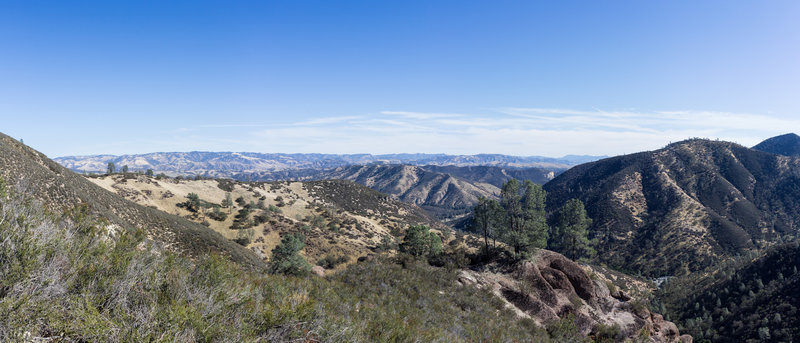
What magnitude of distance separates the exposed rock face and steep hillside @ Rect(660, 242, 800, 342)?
129 ft

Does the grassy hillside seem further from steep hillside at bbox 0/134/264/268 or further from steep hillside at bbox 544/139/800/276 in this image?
steep hillside at bbox 544/139/800/276

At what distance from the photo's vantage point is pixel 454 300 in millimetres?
21000

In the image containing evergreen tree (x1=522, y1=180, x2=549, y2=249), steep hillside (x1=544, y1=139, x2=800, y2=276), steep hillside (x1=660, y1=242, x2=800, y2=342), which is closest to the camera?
evergreen tree (x1=522, y1=180, x2=549, y2=249)

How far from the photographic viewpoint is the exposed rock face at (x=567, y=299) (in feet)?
80.6

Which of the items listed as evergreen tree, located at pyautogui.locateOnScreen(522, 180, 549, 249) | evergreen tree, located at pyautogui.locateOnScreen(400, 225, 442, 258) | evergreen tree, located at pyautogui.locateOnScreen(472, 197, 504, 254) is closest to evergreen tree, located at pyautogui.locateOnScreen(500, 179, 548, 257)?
evergreen tree, located at pyautogui.locateOnScreen(522, 180, 549, 249)

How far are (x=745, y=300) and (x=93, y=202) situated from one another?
10209 centimetres

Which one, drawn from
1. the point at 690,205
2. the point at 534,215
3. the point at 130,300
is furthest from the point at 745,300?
the point at 130,300

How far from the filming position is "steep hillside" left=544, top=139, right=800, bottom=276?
101 meters

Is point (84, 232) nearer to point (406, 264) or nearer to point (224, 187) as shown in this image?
point (406, 264)

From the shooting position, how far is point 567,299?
87.7ft

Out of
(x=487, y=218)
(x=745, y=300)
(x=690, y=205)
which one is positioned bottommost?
(x=745, y=300)

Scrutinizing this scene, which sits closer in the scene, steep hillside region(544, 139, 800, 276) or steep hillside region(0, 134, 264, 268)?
steep hillside region(0, 134, 264, 268)

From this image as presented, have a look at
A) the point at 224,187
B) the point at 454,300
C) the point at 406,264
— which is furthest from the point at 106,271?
the point at 224,187

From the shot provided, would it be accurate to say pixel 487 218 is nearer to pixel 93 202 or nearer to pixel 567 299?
pixel 567 299
